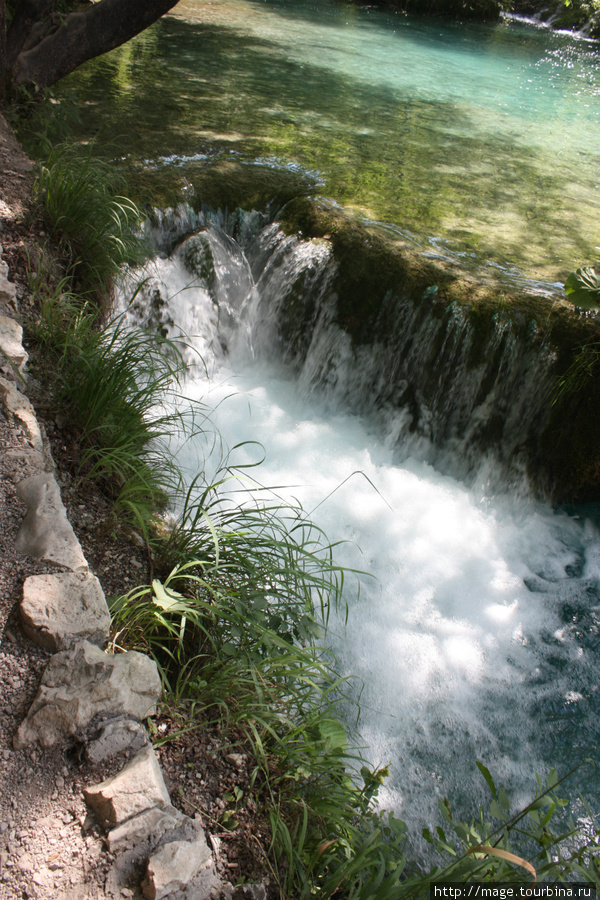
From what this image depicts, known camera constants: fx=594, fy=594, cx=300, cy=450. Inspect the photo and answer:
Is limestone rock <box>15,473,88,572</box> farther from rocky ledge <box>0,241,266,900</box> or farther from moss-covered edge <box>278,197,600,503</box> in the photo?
moss-covered edge <box>278,197,600,503</box>

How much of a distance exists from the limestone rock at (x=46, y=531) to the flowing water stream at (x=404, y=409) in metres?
1.59

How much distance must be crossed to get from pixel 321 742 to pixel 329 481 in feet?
7.24

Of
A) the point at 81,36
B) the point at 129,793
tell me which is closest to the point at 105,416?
the point at 129,793

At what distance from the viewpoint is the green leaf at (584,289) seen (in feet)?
12.8

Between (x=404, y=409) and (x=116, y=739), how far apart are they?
3207 mm

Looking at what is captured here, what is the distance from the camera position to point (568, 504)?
412 cm

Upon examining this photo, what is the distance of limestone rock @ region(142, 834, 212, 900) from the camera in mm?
1312

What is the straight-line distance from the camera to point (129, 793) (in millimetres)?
1426

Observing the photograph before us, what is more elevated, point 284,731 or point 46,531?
point 46,531

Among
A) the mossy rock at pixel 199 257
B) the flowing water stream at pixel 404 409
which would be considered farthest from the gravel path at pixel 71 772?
the mossy rock at pixel 199 257

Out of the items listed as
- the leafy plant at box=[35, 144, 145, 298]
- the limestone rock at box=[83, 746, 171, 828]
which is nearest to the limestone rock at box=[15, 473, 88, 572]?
the limestone rock at box=[83, 746, 171, 828]

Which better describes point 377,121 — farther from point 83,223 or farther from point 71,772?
point 71,772

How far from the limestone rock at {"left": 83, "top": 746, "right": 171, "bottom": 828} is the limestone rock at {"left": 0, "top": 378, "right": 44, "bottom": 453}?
1.13m

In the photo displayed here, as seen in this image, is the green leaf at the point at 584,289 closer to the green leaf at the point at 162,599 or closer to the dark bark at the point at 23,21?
the green leaf at the point at 162,599
